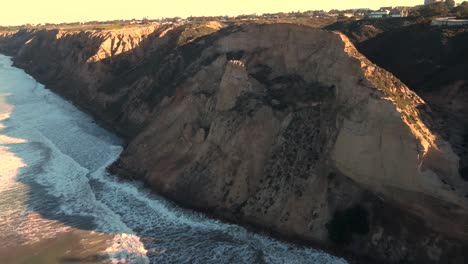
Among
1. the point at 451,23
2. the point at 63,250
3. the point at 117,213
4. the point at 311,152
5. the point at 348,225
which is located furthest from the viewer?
the point at 451,23

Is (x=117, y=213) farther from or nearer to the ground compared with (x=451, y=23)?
→ nearer to the ground

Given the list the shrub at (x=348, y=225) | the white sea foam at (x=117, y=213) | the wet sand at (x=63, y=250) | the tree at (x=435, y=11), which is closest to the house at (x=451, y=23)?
the tree at (x=435, y=11)

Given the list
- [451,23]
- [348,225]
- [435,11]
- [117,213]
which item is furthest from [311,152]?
[435,11]

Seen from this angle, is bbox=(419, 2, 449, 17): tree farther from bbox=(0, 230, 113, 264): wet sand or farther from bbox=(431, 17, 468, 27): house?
bbox=(0, 230, 113, 264): wet sand

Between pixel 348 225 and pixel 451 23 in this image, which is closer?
pixel 348 225

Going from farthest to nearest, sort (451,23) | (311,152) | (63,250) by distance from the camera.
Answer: (451,23) → (311,152) → (63,250)

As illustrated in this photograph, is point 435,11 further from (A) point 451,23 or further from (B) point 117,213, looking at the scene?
(B) point 117,213

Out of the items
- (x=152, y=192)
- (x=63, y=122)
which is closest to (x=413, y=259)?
(x=152, y=192)

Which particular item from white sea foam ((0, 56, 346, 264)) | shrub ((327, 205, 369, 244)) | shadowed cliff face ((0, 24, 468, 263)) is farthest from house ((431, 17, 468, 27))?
white sea foam ((0, 56, 346, 264))

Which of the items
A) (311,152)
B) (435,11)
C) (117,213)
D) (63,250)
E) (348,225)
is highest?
(435,11)
